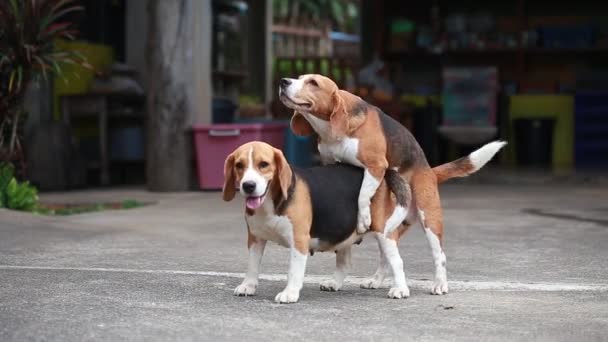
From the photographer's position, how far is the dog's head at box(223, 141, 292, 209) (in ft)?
13.9

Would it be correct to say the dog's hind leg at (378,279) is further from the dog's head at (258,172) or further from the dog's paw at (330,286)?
the dog's head at (258,172)

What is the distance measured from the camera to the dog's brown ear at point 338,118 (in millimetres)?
4551

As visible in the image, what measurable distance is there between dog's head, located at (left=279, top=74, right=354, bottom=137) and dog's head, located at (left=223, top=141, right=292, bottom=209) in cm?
29

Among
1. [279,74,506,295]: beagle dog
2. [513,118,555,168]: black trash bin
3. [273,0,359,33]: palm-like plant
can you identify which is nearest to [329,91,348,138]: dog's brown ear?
[279,74,506,295]: beagle dog

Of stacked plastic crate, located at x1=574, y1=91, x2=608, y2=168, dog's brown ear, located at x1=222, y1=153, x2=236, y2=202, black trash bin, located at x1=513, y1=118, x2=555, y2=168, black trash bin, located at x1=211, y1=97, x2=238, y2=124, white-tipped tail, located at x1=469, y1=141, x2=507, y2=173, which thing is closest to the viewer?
dog's brown ear, located at x1=222, y1=153, x2=236, y2=202

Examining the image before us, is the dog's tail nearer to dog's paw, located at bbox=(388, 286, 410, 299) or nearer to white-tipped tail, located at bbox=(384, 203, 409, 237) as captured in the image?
white-tipped tail, located at bbox=(384, 203, 409, 237)

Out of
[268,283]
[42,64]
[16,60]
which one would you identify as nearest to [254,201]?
[268,283]

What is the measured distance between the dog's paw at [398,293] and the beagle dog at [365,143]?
0.56 feet

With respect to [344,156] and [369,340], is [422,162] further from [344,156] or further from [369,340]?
[369,340]

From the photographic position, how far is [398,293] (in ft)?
15.1

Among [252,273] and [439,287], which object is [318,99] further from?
[439,287]

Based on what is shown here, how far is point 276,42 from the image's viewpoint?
975 inches

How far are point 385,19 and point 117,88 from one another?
573 centimetres

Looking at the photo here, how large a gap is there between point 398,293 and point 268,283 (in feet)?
2.41
